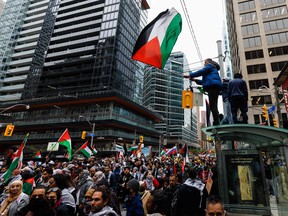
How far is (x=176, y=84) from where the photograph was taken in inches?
3824

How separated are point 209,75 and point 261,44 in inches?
1652

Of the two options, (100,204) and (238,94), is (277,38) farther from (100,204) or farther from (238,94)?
(100,204)

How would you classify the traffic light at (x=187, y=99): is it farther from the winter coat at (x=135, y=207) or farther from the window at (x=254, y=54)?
the window at (x=254, y=54)

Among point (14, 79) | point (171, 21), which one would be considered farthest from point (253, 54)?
point (14, 79)

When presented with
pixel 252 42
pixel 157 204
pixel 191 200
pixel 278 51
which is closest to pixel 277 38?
pixel 278 51

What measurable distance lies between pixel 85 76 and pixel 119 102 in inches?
642

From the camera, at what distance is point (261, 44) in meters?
39.5

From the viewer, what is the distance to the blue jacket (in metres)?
5.76

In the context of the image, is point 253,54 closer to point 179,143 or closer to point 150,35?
point 150,35

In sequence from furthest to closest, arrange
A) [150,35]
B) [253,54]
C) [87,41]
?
[87,41] → [253,54] → [150,35]

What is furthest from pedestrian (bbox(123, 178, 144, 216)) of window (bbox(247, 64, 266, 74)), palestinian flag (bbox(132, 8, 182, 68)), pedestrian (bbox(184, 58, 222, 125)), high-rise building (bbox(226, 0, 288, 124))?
window (bbox(247, 64, 266, 74))

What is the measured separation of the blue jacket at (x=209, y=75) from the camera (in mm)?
5758

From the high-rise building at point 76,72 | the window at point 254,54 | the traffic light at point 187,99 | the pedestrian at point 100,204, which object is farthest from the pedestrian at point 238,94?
the high-rise building at point 76,72

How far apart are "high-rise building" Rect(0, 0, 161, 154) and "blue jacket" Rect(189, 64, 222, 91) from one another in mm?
40679
